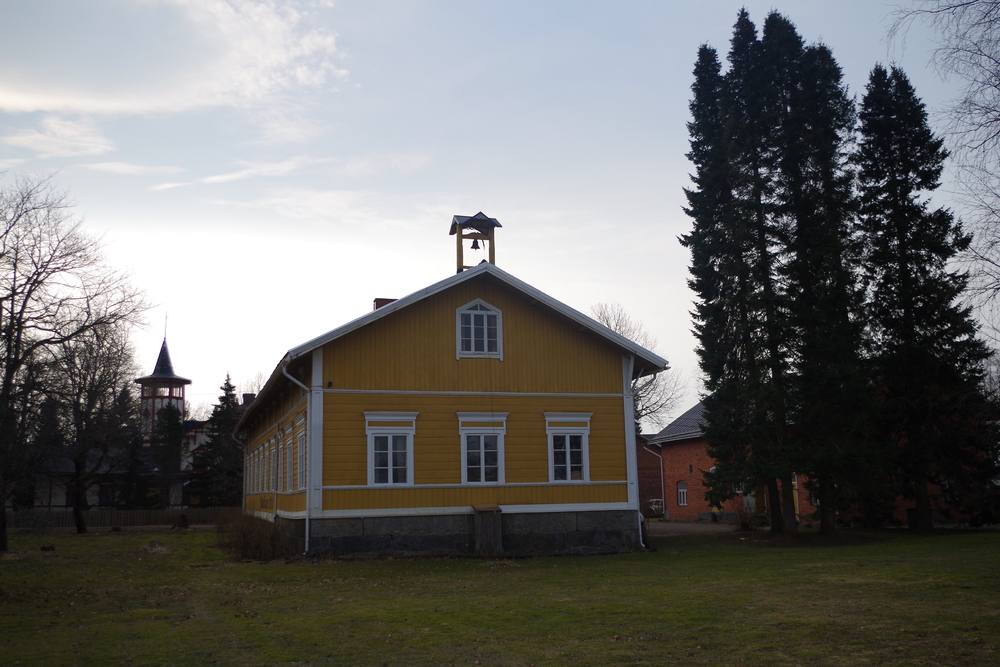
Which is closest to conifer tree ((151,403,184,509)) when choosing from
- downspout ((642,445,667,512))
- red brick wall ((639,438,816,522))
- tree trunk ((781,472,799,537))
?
downspout ((642,445,667,512))

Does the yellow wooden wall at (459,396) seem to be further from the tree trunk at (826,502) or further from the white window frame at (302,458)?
the tree trunk at (826,502)

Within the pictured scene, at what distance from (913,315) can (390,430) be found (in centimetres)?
1746

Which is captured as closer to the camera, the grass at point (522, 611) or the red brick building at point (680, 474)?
the grass at point (522, 611)

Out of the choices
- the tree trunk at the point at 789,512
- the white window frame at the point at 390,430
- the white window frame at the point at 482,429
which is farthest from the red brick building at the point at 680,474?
the white window frame at the point at 390,430

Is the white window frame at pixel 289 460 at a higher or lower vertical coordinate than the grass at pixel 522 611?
higher

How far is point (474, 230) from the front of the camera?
73.5ft

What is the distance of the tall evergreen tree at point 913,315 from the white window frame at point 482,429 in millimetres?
12177

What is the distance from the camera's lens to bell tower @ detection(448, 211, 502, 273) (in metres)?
22.0

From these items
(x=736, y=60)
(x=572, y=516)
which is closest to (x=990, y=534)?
(x=572, y=516)

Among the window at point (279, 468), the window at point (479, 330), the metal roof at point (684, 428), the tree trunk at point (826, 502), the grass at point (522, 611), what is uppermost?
the window at point (479, 330)

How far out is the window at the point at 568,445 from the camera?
69.3 feet

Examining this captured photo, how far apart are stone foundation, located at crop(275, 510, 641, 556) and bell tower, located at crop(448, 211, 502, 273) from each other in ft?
22.5

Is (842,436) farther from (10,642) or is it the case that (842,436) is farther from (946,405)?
(10,642)

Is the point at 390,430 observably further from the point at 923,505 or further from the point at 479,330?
the point at 923,505
